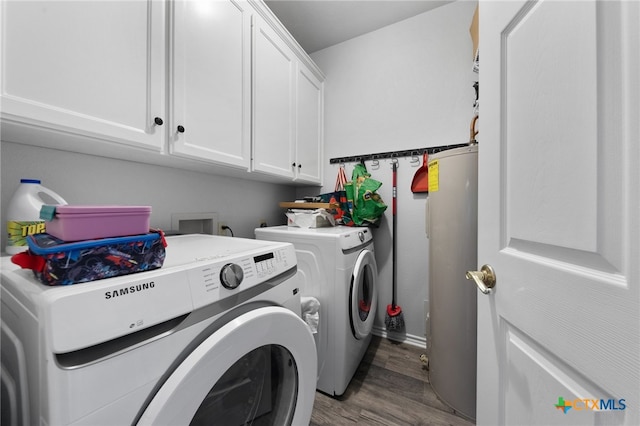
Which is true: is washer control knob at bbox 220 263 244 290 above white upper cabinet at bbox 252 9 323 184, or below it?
below

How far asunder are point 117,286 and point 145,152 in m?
0.75

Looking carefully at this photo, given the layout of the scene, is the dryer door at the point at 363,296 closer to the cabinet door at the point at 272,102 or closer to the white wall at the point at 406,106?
the white wall at the point at 406,106

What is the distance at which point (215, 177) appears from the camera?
156 cm

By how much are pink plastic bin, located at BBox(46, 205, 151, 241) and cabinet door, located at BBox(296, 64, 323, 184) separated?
1375 millimetres

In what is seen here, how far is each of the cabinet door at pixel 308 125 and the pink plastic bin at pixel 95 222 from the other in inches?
54.1

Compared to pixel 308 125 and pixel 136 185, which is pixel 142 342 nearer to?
pixel 136 185

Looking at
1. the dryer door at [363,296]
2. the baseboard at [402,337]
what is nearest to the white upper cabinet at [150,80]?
the dryer door at [363,296]

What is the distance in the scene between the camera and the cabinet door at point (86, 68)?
0.61m

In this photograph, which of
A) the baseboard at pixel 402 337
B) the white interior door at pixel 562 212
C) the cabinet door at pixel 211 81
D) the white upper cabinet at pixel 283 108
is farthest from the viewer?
the baseboard at pixel 402 337

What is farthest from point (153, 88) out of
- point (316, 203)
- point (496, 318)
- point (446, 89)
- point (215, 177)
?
point (446, 89)

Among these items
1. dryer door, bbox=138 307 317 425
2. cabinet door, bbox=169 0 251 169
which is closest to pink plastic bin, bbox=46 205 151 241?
dryer door, bbox=138 307 317 425

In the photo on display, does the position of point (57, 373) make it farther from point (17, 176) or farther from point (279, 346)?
point (17, 176)

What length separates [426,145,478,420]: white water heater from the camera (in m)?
1.22

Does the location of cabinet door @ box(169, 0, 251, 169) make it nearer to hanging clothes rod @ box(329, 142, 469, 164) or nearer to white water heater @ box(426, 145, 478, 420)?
hanging clothes rod @ box(329, 142, 469, 164)
